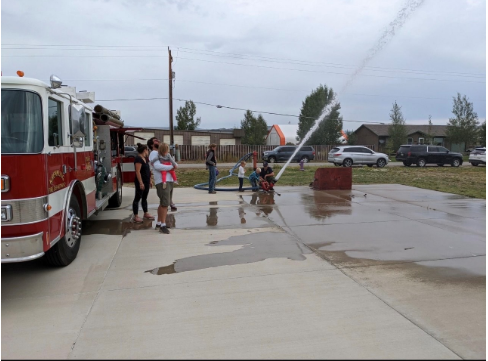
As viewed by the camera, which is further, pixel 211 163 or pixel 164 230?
pixel 211 163

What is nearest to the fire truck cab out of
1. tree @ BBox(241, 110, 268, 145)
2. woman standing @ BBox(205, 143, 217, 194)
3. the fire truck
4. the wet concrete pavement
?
the fire truck

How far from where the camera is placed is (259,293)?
4410 mm

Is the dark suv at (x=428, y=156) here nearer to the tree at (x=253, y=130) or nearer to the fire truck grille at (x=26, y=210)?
the tree at (x=253, y=130)

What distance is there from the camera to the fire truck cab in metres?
4.21

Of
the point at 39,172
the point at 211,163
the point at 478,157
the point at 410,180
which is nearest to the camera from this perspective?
the point at 39,172

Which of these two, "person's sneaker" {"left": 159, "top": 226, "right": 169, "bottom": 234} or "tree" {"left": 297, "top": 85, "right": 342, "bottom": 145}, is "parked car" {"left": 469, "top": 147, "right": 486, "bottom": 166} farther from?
"person's sneaker" {"left": 159, "top": 226, "right": 169, "bottom": 234}

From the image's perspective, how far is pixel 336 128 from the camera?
49781 millimetres

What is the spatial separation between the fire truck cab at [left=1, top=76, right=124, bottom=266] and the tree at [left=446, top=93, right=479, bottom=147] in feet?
154

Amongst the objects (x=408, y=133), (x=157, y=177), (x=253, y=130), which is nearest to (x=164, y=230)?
(x=157, y=177)

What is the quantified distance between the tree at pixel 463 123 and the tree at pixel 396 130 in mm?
4869

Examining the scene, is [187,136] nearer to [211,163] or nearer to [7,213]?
[211,163]

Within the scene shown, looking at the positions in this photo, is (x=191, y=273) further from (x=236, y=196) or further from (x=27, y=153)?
(x=236, y=196)

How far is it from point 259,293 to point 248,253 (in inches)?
60.9


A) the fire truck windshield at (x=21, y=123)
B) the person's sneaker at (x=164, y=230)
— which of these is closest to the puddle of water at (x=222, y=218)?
the person's sneaker at (x=164, y=230)
